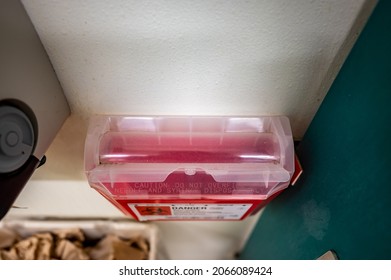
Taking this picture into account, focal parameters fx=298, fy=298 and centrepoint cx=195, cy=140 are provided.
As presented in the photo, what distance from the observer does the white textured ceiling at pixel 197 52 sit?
39cm

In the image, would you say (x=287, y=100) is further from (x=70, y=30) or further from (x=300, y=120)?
(x=70, y=30)

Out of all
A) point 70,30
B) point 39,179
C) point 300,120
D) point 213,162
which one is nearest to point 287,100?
point 300,120

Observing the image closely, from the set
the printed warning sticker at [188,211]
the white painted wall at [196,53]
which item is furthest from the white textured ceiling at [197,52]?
the printed warning sticker at [188,211]

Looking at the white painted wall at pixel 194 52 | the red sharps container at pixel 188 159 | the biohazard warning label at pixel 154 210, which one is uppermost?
the white painted wall at pixel 194 52

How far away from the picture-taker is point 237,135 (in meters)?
0.56

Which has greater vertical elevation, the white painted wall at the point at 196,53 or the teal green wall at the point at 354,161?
the white painted wall at the point at 196,53

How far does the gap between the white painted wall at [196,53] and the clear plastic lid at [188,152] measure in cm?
2

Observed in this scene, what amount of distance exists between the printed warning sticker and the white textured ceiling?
0.60ft

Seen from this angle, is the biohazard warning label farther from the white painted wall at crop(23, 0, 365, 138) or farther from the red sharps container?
the white painted wall at crop(23, 0, 365, 138)

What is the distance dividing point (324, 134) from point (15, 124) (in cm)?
47

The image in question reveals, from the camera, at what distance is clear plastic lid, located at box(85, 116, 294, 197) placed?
504mm

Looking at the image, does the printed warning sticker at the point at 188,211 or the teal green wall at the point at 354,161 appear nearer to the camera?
the teal green wall at the point at 354,161

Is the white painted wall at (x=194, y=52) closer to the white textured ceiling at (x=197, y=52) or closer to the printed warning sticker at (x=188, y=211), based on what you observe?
the white textured ceiling at (x=197, y=52)

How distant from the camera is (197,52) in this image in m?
0.43
